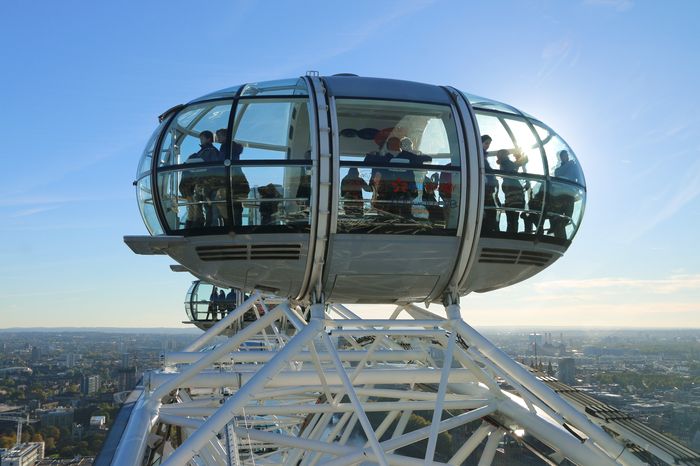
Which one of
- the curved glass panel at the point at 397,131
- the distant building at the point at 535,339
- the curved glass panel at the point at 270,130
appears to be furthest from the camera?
the distant building at the point at 535,339

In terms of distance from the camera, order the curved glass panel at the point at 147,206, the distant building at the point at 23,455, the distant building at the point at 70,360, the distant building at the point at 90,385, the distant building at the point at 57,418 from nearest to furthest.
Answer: the curved glass panel at the point at 147,206, the distant building at the point at 23,455, the distant building at the point at 57,418, the distant building at the point at 90,385, the distant building at the point at 70,360

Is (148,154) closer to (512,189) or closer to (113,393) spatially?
(512,189)

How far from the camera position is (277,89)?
8641mm

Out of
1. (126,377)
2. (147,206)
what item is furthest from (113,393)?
(147,206)

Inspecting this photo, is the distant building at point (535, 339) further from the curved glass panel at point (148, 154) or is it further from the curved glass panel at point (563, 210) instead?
the curved glass panel at point (148, 154)

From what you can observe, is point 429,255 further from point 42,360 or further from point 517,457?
point 42,360

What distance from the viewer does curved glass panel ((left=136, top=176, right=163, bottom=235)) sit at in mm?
8688

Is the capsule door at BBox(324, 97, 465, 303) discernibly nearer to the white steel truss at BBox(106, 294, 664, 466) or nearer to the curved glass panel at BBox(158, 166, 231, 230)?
the white steel truss at BBox(106, 294, 664, 466)

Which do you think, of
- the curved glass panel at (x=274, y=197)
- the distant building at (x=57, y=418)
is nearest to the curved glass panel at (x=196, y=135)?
the curved glass panel at (x=274, y=197)

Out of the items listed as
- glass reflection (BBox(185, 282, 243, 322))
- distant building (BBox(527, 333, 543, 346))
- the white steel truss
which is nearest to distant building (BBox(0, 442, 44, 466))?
glass reflection (BBox(185, 282, 243, 322))

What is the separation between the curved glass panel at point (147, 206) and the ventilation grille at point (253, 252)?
28.8 inches

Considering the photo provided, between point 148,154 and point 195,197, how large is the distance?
1.04 metres

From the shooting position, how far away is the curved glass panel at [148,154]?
28.5 ft

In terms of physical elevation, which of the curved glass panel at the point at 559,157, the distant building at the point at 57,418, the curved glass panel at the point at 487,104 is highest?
the curved glass panel at the point at 487,104
